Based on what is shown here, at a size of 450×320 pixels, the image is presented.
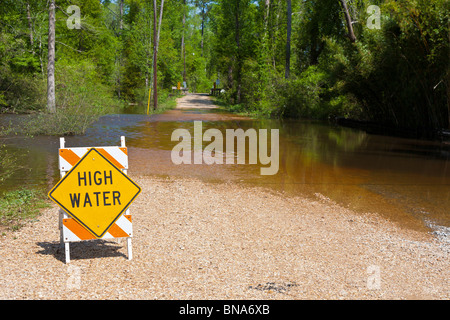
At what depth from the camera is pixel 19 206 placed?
8.22 meters

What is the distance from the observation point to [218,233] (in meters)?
7.06

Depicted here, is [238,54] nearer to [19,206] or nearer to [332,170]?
[332,170]

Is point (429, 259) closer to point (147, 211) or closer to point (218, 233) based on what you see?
point (218, 233)

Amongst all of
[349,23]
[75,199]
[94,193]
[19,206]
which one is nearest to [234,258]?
[94,193]

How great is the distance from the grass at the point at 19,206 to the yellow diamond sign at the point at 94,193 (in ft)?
6.03

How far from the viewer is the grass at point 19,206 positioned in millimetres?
7363

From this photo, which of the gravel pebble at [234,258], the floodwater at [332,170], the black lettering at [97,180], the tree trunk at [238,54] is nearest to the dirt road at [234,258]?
the gravel pebble at [234,258]

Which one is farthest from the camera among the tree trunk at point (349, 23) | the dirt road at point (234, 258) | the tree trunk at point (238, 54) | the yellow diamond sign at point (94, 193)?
the tree trunk at point (238, 54)

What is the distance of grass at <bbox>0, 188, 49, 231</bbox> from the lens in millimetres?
7363

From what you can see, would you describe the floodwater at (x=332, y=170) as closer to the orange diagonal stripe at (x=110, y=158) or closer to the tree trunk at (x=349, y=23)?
the orange diagonal stripe at (x=110, y=158)

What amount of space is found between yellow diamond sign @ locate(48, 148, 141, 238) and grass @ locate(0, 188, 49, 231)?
1.84 meters

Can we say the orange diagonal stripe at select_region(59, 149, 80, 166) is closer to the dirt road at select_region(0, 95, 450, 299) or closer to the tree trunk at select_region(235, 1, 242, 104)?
the dirt road at select_region(0, 95, 450, 299)

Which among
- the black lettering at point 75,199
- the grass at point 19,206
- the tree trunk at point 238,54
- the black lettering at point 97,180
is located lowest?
the grass at point 19,206

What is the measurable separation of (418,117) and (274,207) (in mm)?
16361
